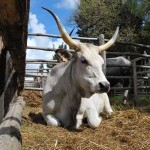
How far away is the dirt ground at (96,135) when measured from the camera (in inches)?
153

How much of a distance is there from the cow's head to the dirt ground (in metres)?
0.55

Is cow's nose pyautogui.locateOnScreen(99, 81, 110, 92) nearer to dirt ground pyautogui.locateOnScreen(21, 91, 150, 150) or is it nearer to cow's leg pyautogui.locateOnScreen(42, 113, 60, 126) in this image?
dirt ground pyautogui.locateOnScreen(21, 91, 150, 150)

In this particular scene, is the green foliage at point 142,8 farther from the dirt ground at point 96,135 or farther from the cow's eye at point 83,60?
the cow's eye at point 83,60

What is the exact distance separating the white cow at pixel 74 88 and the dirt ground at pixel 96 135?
197 mm

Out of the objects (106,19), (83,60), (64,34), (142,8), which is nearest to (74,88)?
(83,60)

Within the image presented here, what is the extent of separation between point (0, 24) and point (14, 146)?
0.75 m

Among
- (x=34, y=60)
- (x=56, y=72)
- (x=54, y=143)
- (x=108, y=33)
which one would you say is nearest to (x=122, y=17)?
A: (x=108, y=33)

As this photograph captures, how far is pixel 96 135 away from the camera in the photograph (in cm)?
466

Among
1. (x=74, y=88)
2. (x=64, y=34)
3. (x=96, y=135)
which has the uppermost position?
(x=64, y=34)

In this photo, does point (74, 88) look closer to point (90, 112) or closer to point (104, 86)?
point (90, 112)

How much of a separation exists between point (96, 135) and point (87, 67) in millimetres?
850

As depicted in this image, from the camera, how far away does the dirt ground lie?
3896 mm

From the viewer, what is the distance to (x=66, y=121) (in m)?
5.20

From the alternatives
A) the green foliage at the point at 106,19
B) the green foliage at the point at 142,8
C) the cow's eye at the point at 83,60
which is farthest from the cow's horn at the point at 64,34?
the green foliage at the point at 106,19
